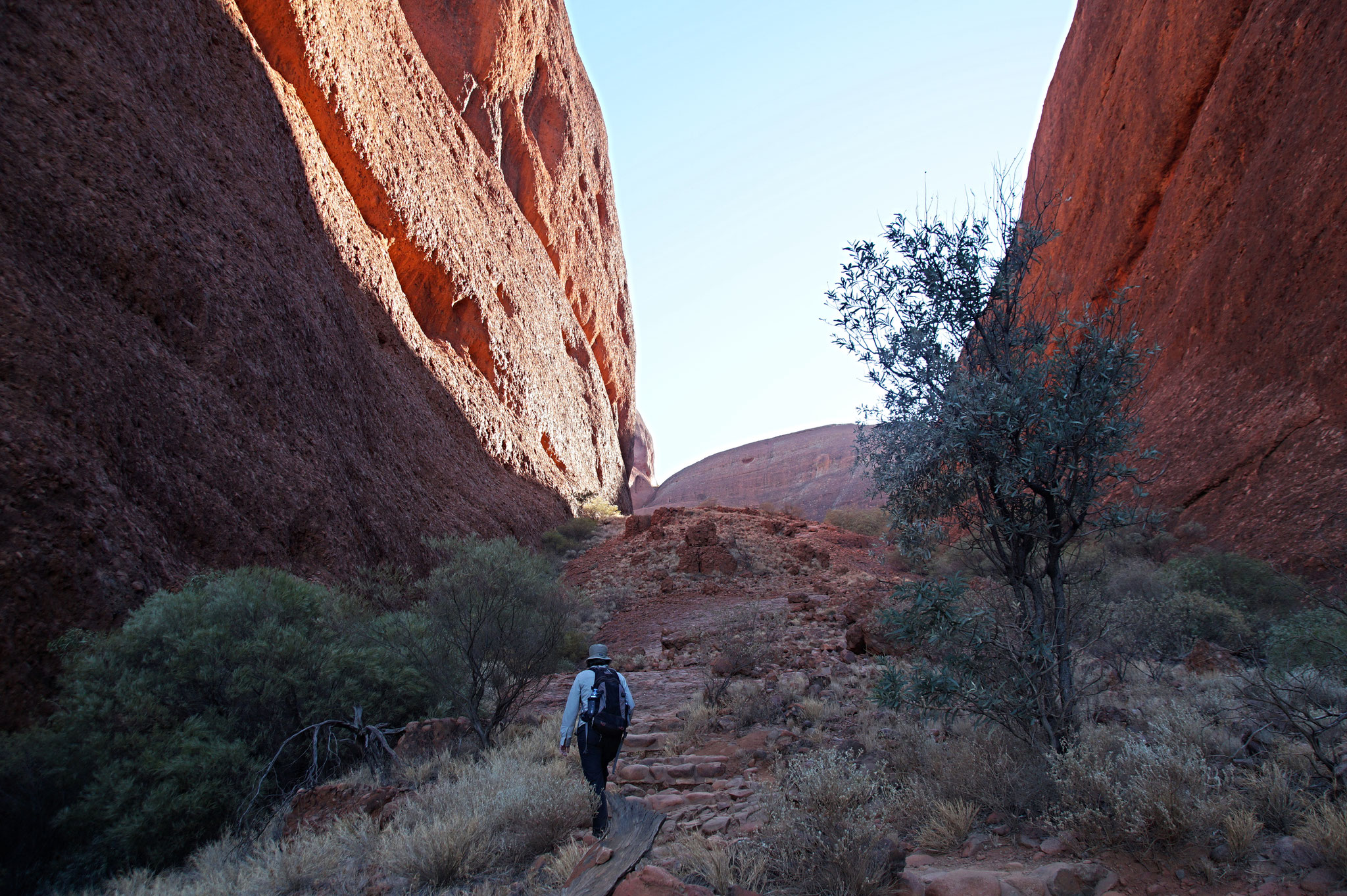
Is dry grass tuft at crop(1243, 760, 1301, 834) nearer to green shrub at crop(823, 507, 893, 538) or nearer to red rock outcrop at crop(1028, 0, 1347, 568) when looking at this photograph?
red rock outcrop at crop(1028, 0, 1347, 568)

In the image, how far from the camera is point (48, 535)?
700 cm

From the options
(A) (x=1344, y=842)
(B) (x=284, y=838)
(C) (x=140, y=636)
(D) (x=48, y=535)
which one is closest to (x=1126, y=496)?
(A) (x=1344, y=842)

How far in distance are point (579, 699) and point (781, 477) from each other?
57.8 m

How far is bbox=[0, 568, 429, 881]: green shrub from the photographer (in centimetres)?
513

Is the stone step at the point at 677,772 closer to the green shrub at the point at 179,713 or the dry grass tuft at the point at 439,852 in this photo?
the dry grass tuft at the point at 439,852

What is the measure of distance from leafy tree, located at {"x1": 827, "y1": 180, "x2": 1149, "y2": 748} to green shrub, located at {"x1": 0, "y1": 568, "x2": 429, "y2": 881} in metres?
5.43

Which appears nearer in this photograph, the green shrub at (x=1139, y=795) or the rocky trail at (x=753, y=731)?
the rocky trail at (x=753, y=731)

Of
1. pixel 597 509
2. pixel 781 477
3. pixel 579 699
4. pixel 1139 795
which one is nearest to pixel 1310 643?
pixel 1139 795

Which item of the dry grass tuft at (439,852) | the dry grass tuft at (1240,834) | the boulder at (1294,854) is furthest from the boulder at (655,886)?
the boulder at (1294,854)

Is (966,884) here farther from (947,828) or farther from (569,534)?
(569,534)

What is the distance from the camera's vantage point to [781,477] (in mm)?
62094

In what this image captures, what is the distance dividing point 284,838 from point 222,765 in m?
1.14

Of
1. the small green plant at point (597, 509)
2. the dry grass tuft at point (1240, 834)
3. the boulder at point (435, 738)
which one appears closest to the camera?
the dry grass tuft at point (1240, 834)

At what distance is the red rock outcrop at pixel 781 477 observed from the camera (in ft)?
176
